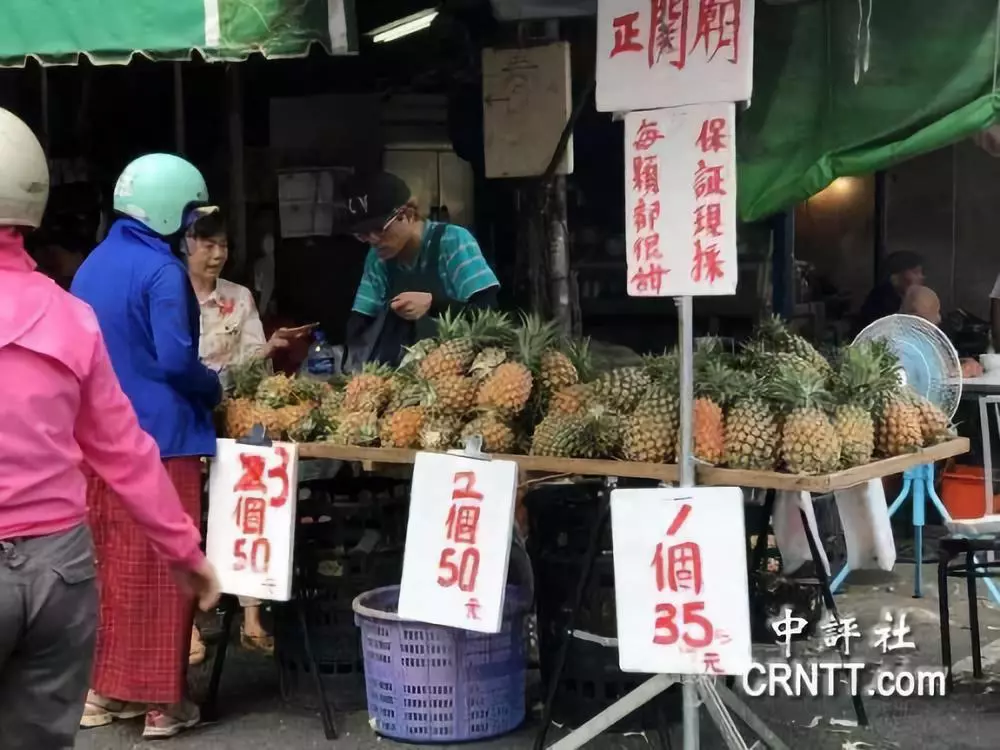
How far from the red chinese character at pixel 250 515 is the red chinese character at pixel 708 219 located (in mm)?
1959

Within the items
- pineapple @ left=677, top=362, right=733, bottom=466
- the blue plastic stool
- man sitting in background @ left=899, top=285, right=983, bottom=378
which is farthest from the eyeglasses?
man sitting in background @ left=899, top=285, right=983, bottom=378

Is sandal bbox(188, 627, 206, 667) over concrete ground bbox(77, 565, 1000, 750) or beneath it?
over

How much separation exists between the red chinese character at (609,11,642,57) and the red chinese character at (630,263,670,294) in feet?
2.18

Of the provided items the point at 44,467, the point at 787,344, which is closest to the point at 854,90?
the point at 787,344

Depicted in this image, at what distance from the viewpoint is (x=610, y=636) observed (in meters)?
4.62

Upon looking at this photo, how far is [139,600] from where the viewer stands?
15.8 ft

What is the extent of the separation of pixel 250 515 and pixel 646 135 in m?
2.06

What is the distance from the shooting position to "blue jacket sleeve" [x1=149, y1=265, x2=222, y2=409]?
15.0ft

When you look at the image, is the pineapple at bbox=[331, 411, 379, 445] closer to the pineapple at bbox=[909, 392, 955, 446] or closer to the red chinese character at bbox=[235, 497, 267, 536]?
the red chinese character at bbox=[235, 497, 267, 536]

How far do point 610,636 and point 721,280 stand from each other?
150 cm

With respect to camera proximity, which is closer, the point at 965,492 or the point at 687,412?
the point at 687,412

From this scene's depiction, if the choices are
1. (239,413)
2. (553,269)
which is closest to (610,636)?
(239,413)

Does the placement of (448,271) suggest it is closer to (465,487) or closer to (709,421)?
(465,487)

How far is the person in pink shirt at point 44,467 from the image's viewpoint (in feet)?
8.95
